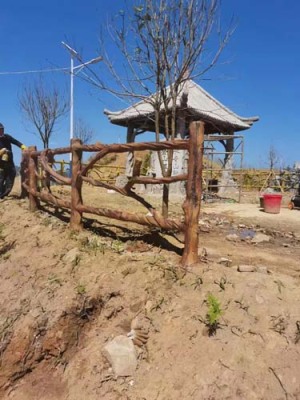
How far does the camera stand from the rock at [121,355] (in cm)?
257

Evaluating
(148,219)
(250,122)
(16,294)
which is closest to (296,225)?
(148,219)

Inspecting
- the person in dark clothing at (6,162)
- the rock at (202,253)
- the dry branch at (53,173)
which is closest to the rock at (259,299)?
the rock at (202,253)

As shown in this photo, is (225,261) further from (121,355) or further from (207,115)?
(207,115)

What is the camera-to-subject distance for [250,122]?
1461 centimetres

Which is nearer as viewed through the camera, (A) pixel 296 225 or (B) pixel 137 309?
(B) pixel 137 309

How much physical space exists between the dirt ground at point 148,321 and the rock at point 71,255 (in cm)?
2

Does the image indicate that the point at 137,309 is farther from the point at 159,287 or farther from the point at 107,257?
the point at 107,257

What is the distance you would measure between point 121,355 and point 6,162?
5561mm

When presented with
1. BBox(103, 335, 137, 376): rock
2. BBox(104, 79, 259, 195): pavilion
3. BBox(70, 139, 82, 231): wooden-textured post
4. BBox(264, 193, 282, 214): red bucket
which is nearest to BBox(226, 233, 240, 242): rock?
BBox(70, 139, 82, 231): wooden-textured post

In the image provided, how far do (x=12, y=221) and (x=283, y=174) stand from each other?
1589 centimetres

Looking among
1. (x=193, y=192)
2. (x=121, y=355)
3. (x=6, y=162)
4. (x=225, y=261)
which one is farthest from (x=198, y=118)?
(x=121, y=355)

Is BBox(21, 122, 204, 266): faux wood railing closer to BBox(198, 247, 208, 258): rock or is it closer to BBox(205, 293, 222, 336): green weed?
BBox(198, 247, 208, 258): rock

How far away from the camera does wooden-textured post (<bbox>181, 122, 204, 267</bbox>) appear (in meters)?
3.17

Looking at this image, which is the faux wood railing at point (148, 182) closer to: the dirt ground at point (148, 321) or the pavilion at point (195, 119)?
the dirt ground at point (148, 321)
